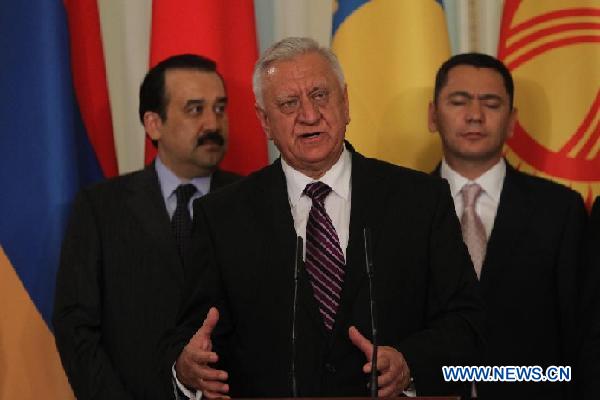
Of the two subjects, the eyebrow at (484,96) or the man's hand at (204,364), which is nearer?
the man's hand at (204,364)

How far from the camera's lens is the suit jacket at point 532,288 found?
3217 millimetres

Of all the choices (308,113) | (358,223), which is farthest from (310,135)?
(358,223)

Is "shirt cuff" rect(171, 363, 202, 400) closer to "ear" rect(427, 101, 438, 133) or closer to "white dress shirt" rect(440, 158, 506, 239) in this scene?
"white dress shirt" rect(440, 158, 506, 239)

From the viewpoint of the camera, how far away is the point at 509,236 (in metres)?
3.30

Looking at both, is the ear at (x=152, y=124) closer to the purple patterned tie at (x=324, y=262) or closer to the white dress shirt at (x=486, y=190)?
the white dress shirt at (x=486, y=190)

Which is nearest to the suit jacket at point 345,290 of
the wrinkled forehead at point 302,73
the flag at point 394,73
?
the wrinkled forehead at point 302,73

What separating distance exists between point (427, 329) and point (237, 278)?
0.46 metres

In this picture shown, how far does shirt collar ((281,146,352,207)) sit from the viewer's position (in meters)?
2.63

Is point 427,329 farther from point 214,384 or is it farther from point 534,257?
point 534,257

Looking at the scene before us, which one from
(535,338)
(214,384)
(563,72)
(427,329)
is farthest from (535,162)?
(214,384)

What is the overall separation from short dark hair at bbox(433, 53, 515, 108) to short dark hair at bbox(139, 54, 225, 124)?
0.77 m

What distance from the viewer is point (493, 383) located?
10.9ft

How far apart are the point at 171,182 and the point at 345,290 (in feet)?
4.43

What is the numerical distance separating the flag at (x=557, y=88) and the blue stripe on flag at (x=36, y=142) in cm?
161
